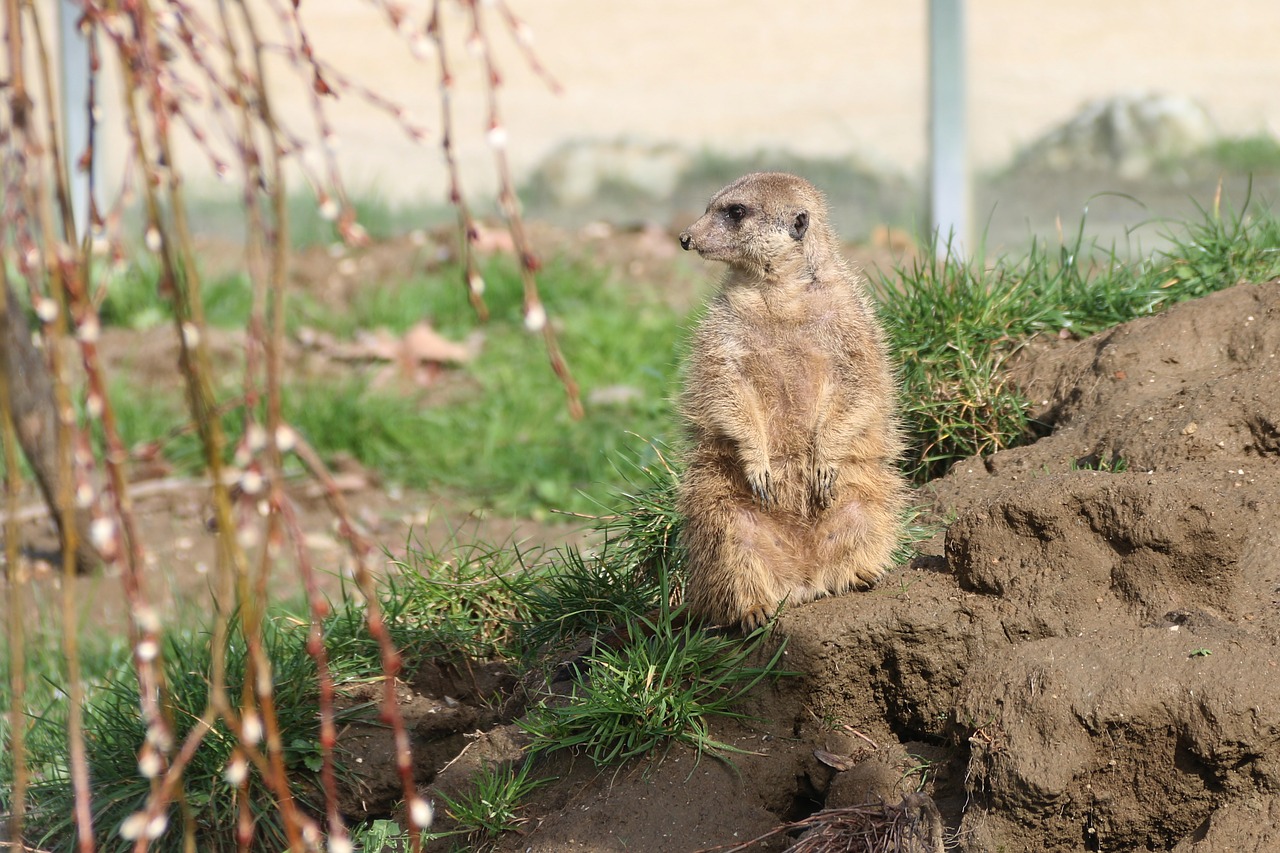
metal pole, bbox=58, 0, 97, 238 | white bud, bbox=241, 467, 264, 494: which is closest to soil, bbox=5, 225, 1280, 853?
white bud, bbox=241, 467, 264, 494

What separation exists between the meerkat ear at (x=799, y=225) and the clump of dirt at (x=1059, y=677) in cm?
79

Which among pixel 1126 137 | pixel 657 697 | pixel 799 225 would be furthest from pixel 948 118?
pixel 657 697

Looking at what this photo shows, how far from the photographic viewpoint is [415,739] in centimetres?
329

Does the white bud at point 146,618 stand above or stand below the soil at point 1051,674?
above

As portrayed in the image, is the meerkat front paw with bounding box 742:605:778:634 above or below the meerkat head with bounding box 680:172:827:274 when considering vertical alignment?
below

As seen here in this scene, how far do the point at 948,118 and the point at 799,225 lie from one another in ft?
14.7

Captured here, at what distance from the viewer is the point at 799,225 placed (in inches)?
130

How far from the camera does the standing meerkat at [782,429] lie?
10.0 ft

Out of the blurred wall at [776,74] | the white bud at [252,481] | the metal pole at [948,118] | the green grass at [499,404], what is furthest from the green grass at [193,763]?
the metal pole at [948,118]

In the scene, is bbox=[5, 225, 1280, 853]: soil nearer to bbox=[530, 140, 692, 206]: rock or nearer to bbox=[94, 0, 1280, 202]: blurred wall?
bbox=[94, 0, 1280, 202]: blurred wall

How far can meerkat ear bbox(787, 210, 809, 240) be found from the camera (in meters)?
3.30

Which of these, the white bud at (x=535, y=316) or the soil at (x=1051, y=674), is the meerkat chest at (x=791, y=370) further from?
the white bud at (x=535, y=316)

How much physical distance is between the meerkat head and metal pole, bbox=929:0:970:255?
417 cm

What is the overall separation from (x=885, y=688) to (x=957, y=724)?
0.33 metres
